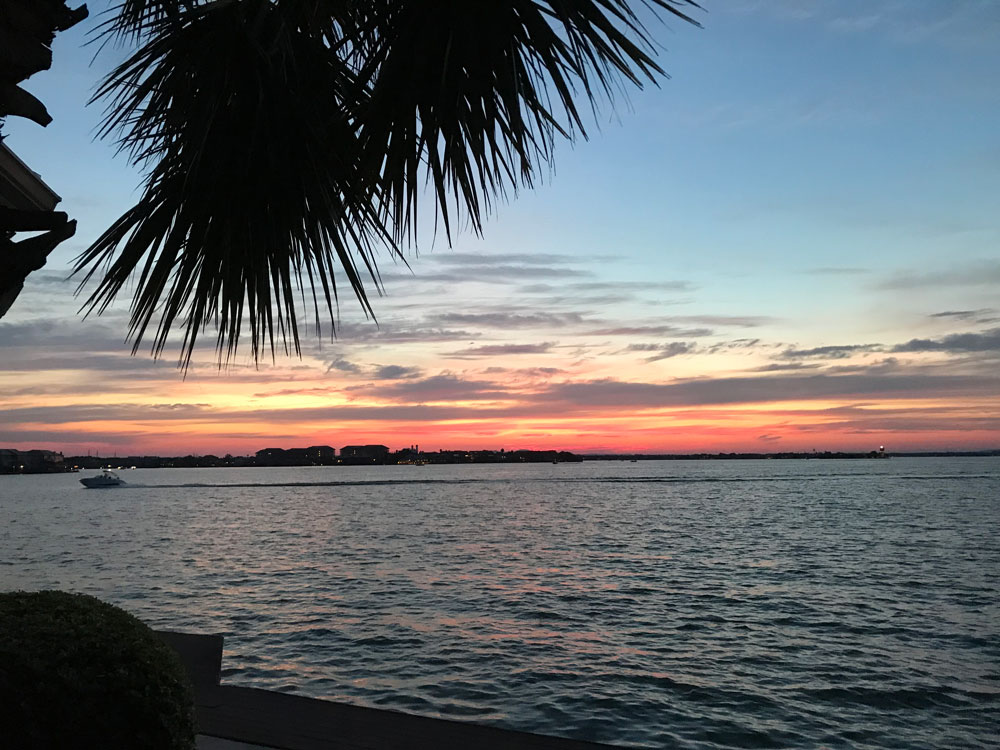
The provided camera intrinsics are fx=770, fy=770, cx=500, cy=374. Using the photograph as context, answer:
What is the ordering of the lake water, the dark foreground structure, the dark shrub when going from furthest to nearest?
the lake water, the dark foreground structure, the dark shrub

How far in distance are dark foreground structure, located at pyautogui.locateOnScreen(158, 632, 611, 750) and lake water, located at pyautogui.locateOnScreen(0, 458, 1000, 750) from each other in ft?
16.8

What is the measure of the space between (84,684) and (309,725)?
2.43 metres

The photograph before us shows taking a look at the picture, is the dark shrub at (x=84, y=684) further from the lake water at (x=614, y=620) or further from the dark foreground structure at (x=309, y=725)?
the lake water at (x=614, y=620)

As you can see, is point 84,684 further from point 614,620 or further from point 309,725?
point 614,620

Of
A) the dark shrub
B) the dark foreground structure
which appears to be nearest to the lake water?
the dark foreground structure

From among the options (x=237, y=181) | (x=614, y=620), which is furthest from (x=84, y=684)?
(x=614, y=620)

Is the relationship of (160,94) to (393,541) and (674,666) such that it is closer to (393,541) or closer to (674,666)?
(674,666)

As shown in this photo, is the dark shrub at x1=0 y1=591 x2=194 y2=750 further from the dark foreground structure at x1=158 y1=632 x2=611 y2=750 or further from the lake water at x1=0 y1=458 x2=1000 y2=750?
the lake water at x1=0 y1=458 x2=1000 y2=750

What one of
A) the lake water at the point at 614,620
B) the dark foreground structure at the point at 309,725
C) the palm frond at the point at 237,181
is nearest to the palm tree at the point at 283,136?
the palm frond at the point at 237,181

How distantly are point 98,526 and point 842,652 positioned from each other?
60.6 metres

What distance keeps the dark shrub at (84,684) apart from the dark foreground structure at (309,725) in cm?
174

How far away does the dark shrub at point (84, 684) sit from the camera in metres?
3.18

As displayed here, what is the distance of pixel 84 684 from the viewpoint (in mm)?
3264

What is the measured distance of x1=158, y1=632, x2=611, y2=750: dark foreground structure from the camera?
5.12 meters
